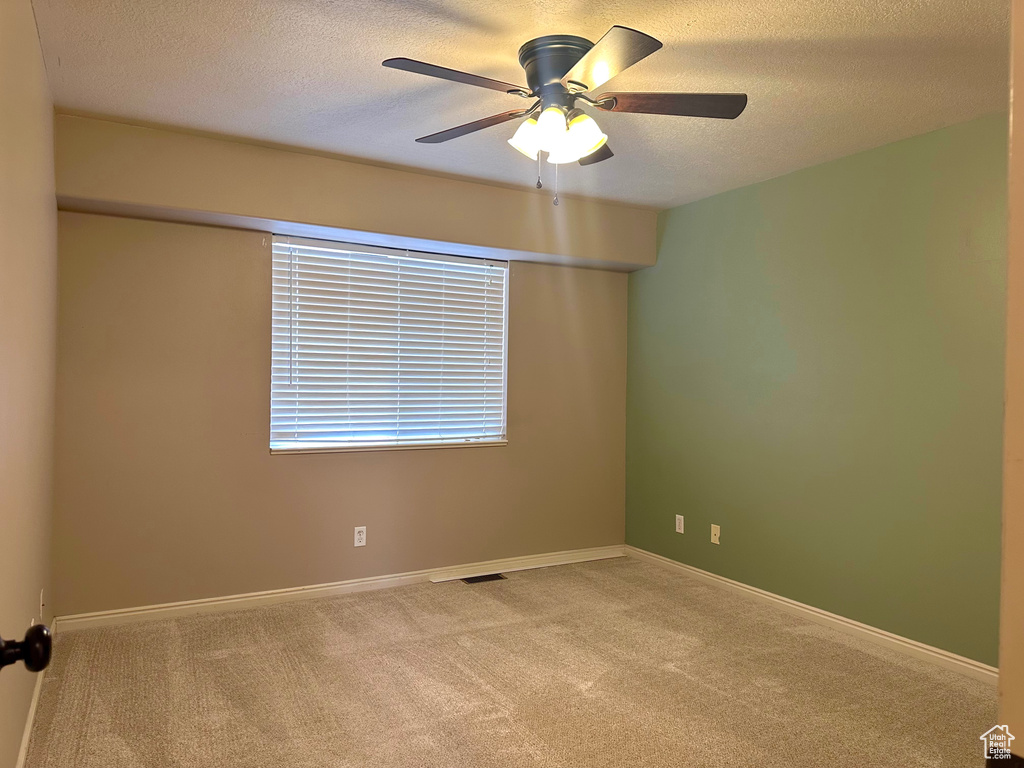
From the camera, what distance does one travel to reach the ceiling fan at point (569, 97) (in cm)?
204

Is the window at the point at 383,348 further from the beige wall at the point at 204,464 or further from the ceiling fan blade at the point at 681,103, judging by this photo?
the ceiling fan blade at the point at 681,103

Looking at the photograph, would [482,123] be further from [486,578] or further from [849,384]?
[486,578]

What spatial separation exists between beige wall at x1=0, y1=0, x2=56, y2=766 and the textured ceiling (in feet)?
1.11

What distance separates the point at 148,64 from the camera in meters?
2.55

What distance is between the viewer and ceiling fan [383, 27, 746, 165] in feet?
6.70

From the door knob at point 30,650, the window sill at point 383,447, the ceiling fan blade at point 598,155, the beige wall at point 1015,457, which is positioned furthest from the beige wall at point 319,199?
the beige wall at point 1015,457

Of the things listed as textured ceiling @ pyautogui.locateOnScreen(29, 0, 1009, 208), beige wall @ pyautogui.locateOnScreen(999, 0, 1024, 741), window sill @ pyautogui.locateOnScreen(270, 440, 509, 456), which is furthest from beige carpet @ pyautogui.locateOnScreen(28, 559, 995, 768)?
textured ceiling @ pyautogui.locateOnScreen(29, 0, 1009, 208)

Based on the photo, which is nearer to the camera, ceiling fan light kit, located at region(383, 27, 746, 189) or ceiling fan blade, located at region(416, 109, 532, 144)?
ceiling fan light kit, located at region(383, 27, 746, 189)

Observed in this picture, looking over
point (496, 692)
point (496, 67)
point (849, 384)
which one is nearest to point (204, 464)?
A: point (496, 692)

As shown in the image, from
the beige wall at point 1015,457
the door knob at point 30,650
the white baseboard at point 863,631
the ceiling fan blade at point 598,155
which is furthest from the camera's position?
the white baseboard at point 863,631

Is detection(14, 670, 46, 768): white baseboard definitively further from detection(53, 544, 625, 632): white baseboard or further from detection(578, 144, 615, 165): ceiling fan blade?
detection(578, 144, 615, 165): ceiling fan blade

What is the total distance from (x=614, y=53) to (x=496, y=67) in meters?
0.76

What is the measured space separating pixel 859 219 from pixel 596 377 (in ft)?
6.61

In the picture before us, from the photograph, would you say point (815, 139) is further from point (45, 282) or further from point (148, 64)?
point (45, 282)
